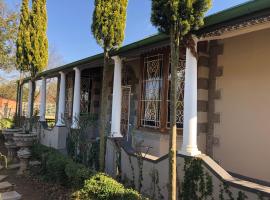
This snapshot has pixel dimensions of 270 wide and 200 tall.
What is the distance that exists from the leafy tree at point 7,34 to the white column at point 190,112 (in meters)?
19.0

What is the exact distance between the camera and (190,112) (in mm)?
5156

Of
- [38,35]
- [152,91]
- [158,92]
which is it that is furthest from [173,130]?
[38,35]

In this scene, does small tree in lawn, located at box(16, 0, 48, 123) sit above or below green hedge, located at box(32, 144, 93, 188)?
above

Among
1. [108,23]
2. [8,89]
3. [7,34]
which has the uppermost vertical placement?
[7,34]

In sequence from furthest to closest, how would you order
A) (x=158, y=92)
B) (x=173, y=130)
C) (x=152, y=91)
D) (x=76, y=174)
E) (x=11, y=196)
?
(x=152, y=91)
(x=158, y=92)
(x=11, y=196)
(x=76, y=174)
(x=173, y=130)

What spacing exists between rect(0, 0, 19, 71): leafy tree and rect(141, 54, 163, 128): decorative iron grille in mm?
16469

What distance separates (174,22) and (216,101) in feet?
10.2

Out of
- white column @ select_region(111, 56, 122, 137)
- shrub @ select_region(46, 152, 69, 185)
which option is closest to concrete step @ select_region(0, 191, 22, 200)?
shrub @ select_region(46, 152, 69, 185)

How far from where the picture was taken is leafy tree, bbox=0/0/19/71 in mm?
20719

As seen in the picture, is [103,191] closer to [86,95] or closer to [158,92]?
[158,92]

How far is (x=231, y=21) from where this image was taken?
435cm

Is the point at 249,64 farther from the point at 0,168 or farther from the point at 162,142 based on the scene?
the point at 0,168

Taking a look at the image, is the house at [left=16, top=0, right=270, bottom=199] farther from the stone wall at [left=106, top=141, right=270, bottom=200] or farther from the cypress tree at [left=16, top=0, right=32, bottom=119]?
the cypress tree at [left=16, top=0, right=32, bottom=119]

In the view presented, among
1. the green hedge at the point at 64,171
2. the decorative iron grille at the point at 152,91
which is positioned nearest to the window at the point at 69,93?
the green hedge at the point at 64,171
